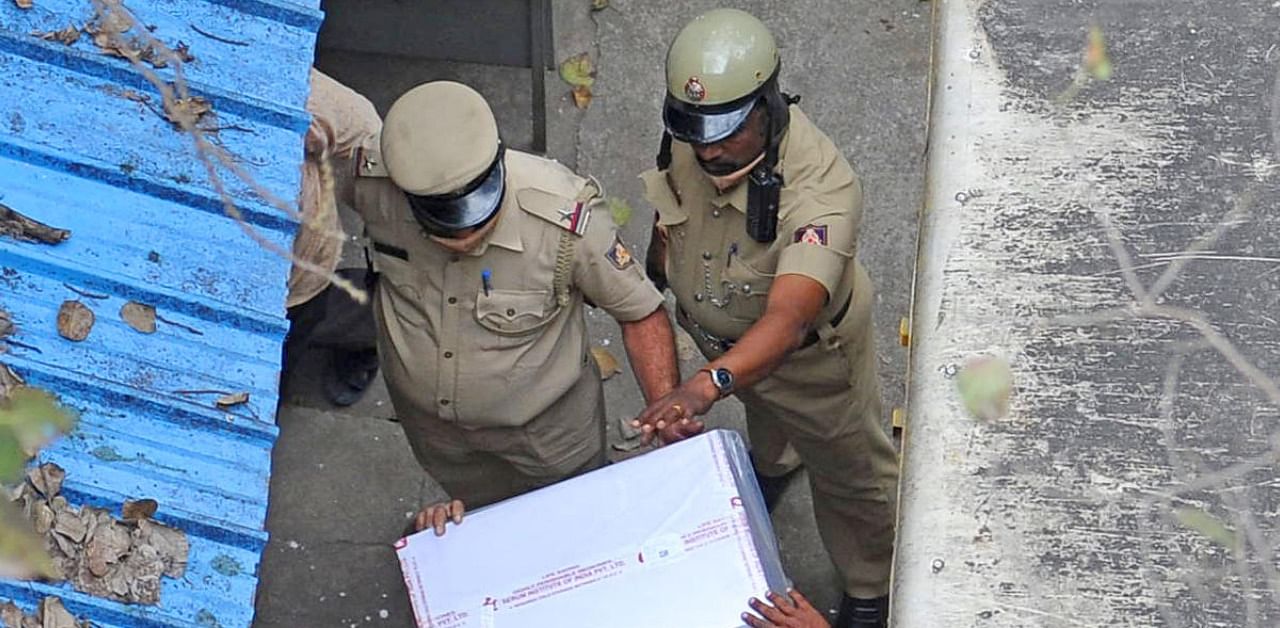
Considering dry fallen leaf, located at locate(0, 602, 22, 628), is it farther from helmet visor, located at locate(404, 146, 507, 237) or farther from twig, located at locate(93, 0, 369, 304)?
helmet visor, located at locate(404, 146, 507, 237)

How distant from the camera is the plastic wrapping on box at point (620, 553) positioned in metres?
3.38

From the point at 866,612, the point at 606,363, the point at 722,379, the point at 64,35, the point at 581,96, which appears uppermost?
the point at 581,96

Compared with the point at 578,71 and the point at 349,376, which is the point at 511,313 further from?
the point at 578,71

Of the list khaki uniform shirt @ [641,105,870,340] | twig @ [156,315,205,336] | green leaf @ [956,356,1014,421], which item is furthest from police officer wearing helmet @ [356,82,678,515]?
green leaf @ [956,356,1014,421]

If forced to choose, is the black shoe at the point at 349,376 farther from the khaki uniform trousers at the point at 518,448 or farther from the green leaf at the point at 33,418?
the green leaf at the point at 33,418

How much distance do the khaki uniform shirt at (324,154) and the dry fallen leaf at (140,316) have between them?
2.71 feet

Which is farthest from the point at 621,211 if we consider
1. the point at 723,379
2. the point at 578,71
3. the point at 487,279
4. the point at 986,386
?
the point at 986,386

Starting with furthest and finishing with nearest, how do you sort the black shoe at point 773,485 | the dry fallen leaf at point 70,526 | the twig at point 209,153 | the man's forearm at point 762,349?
the black shoe at point 773,485 → the man's forearm at point 762,349 → the twig at point 209,153 → the dry fallen leaf at point 70,526

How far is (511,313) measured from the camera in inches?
161

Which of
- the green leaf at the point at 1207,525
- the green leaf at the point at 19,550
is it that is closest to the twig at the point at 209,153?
the green leaf at the point at 19,550

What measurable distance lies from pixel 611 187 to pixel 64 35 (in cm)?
300

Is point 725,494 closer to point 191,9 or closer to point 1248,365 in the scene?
point 1248,365

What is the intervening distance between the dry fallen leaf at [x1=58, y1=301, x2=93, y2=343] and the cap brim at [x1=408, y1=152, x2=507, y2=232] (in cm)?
83

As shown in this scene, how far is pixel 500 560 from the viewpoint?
140 inches
